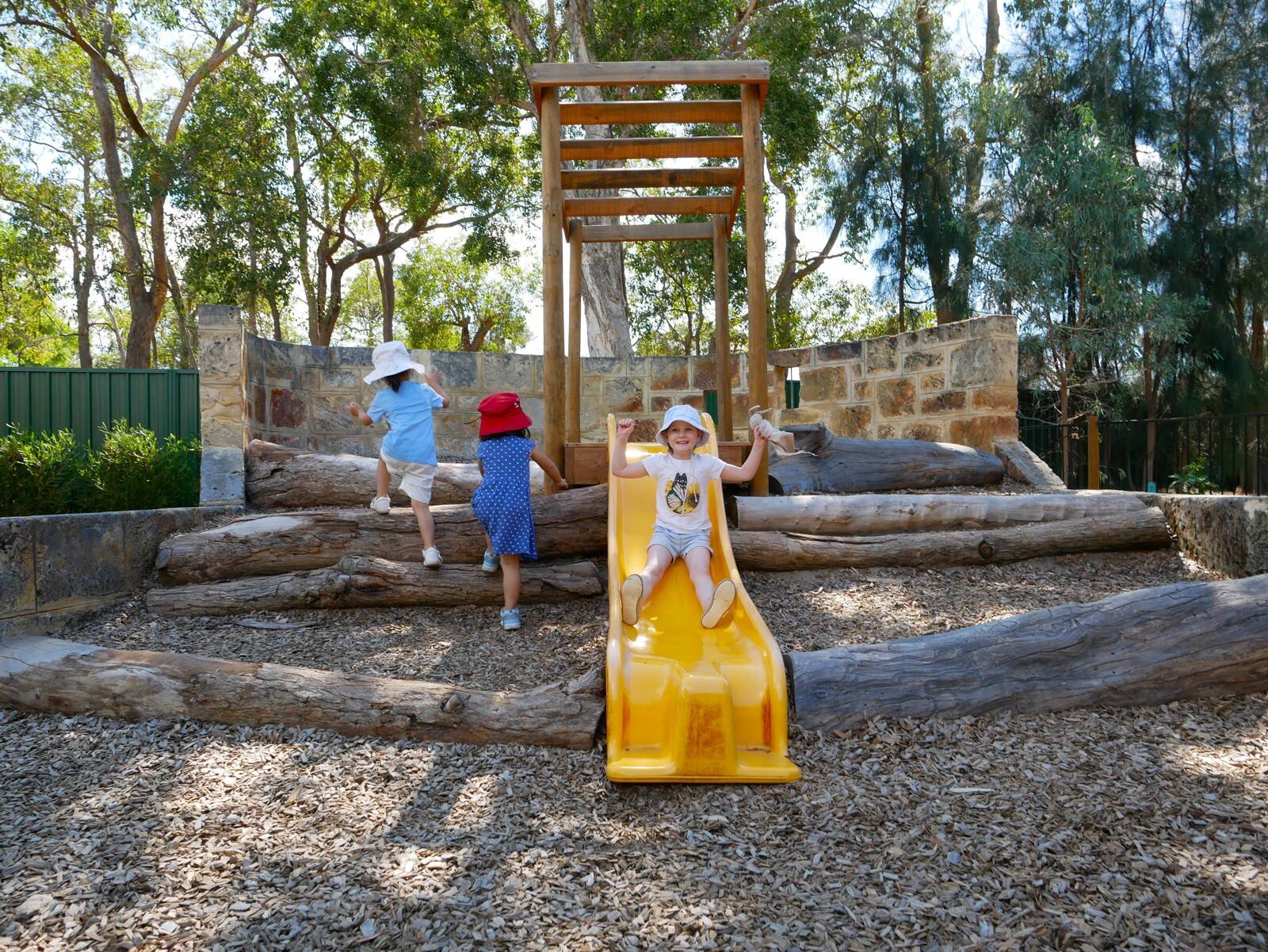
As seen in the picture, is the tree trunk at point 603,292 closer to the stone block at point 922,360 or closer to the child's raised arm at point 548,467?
the stone block at point 922,360

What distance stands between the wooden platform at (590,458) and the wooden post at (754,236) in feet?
1.27

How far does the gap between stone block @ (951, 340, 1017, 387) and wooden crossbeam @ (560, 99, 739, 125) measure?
3.19m

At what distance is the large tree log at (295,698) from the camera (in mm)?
3504

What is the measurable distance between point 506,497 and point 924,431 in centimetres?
495

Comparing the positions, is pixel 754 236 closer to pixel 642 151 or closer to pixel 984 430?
pixel 642 151

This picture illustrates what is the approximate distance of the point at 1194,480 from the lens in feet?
37.6

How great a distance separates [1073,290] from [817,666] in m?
12.8

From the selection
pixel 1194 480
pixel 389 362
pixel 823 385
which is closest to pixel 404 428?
pixel 389 362

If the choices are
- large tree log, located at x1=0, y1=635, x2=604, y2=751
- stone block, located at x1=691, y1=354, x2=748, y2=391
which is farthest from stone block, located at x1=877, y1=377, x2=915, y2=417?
large tree log, located at x1=0, y1=635, x2=604, y2=751

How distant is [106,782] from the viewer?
10.6ft

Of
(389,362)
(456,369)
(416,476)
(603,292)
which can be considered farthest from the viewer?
(603,292)

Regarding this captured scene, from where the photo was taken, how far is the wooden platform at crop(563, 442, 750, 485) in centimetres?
607

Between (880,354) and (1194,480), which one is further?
(1194,480)

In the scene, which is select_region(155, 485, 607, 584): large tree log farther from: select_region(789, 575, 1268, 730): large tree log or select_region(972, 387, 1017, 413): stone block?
select_region(972, 387, 1017, 413): stone block
